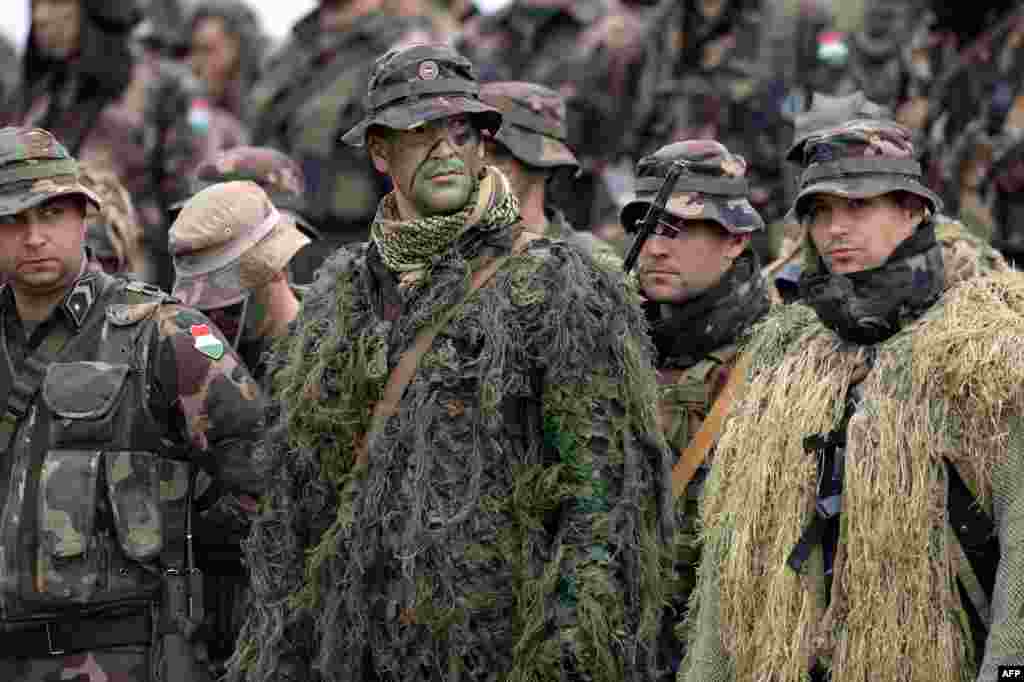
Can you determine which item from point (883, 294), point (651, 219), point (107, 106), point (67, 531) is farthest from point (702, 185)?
point (107, 106)

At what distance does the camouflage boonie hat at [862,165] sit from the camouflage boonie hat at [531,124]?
2.24m

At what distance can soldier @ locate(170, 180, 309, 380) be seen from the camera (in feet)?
25.9

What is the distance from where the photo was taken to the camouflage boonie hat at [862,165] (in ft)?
20.4

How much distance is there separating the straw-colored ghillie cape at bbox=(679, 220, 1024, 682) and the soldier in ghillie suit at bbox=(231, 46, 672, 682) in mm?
294

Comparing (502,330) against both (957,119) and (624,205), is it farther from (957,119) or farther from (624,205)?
(957,119)

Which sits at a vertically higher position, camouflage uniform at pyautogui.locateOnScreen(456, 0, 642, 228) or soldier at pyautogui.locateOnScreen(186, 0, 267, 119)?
camouflage uniform at pyautogui.locateOnScreen(456, 0, 642, 228)

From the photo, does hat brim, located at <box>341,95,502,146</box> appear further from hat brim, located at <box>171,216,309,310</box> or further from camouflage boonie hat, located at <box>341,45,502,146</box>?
hat brim, located at <box>171,216,309,310</box>

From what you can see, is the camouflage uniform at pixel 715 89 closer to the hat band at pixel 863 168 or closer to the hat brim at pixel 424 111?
the hat band at pixel 863 168

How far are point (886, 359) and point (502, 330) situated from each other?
3.41ft

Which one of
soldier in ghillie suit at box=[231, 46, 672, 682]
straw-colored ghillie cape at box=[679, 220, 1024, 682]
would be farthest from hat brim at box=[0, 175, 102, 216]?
straw-colored ghillie cape at box=[679, 220, 1024, 682]

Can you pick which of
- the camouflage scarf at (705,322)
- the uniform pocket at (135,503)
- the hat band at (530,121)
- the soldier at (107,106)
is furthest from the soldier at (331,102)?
the uniform pocket at (135,503)

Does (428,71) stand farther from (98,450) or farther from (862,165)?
(98,450)

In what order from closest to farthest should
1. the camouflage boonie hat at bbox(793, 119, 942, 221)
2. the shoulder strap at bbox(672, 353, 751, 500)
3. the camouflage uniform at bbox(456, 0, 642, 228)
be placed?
the camouflage boonie hat at bbox(793, 119, 942, 221) < the shoulder strap at bbox(672, 353, 751, 500) < the camouflage uniform at bbox(456, 0, 642, 228)

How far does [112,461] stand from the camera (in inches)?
265
